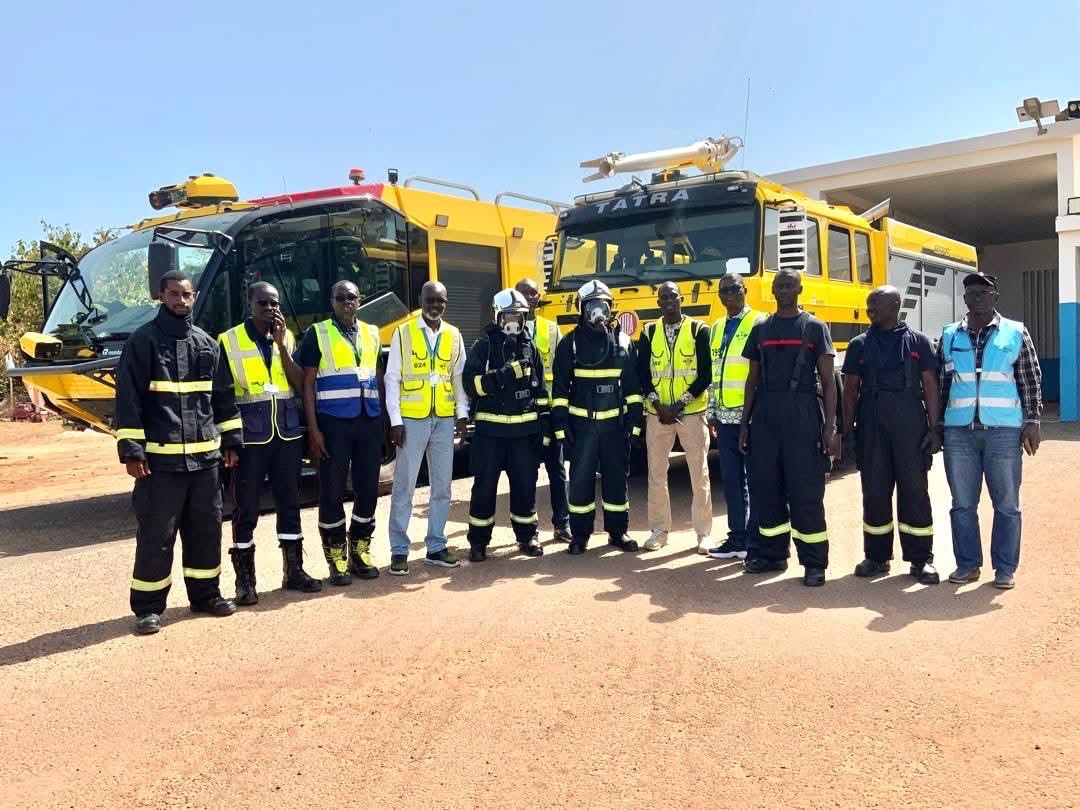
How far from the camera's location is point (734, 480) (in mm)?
6578

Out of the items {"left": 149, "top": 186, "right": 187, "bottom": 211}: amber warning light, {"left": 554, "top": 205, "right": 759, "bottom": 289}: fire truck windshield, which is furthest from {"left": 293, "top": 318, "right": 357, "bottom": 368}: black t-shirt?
{"left": 149, "top": 186, "right": 187, "bottom": 211}: amber warning light

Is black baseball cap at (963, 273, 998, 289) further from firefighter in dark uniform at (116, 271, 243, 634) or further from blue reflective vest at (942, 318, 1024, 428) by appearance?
firefighter in dark uniform at (116, 271, 243, 634)

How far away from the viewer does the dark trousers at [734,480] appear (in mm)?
6512

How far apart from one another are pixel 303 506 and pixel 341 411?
3776 millimetres

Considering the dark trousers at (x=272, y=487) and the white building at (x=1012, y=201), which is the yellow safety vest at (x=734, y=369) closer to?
the dark trousers at (x=272, y=487)

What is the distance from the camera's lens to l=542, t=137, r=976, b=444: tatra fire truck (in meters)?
8.13

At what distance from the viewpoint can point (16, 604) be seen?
5844mm

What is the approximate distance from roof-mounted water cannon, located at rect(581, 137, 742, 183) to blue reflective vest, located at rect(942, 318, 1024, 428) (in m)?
5.00

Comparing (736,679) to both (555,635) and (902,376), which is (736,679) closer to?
(555,635)

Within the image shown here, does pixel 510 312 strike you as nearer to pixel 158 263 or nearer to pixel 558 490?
pixel 558 490

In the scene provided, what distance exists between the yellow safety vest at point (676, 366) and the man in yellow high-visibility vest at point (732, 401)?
0.43ft

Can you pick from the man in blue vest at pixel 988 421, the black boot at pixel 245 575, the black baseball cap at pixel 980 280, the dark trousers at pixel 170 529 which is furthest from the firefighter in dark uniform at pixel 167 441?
the black baseball cap at pixel 980 280

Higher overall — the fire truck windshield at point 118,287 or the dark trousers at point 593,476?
the fire truck windshield at point 118,287

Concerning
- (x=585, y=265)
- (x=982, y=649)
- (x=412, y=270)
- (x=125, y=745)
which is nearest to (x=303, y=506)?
(x=412, y=270)
